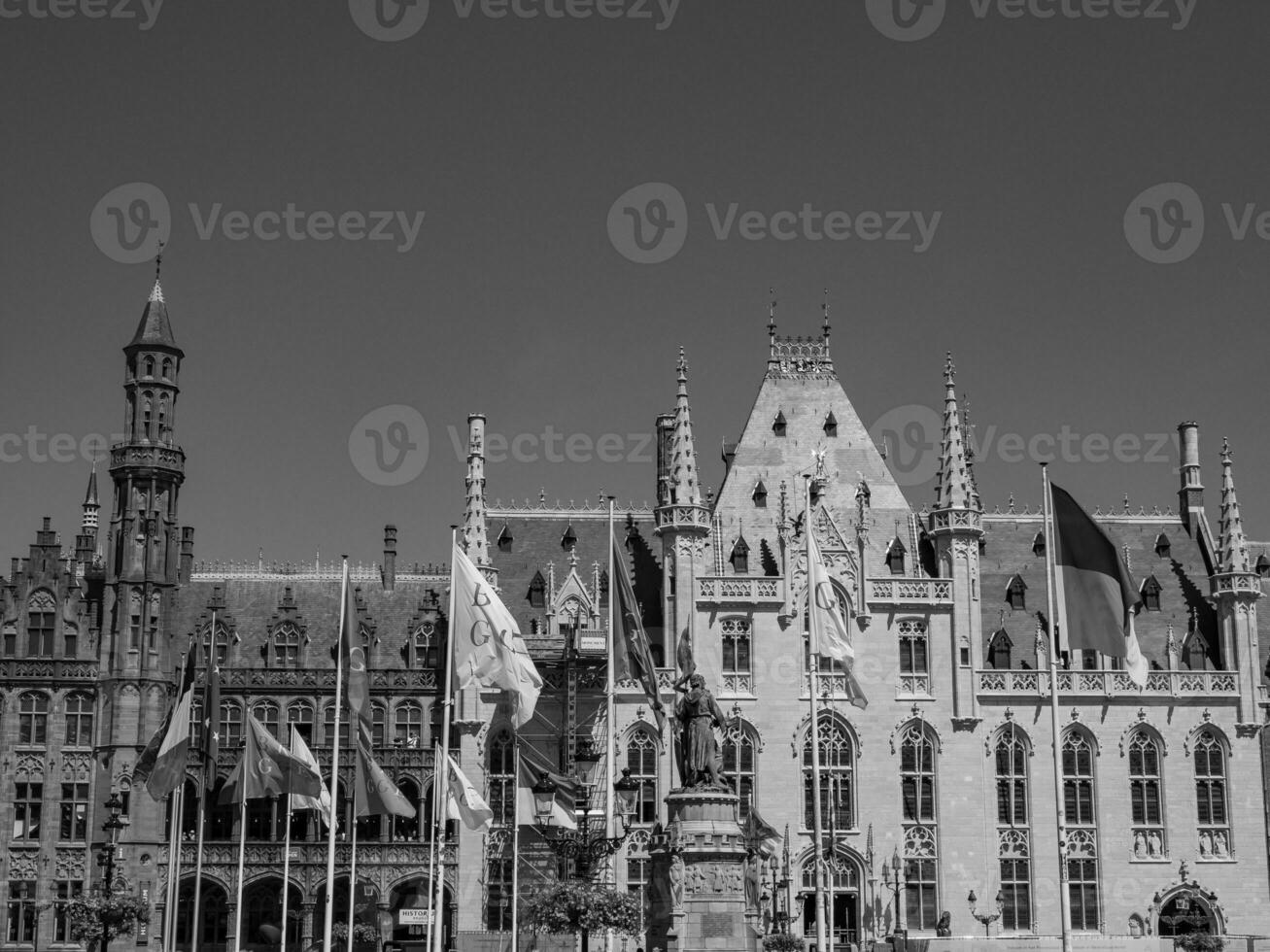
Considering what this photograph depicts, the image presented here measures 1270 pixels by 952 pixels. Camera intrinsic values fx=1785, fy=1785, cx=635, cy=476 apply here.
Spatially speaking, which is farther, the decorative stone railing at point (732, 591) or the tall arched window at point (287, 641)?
the tall arched window at point (287, 641)

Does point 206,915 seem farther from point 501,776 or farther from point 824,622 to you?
point 824,622

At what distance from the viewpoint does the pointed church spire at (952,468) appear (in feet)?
275

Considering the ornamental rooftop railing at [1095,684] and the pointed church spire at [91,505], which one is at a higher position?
the pointed church spire at [91,505]

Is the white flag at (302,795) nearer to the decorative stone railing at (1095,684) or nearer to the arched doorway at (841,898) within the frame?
the arched doorway at (841,898)

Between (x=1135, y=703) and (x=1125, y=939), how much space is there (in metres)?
18.3

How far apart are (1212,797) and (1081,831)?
6545 mm

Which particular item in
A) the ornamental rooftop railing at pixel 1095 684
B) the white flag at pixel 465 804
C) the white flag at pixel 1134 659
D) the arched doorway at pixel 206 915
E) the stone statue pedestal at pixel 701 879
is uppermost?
the ornamental rooftop railing at pixel 1095 684

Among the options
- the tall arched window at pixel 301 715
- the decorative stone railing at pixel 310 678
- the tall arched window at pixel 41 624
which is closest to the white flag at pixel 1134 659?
the decorative stone railing at pixel 310 678

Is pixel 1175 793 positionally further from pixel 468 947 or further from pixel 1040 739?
pixel 468 947

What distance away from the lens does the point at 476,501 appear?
280 ft

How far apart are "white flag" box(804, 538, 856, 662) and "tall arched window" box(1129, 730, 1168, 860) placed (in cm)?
2609

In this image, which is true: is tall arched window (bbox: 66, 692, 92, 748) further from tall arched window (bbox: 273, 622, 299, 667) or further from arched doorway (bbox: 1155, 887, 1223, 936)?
arched doorway (bbox: 1155, 887, 1223, 936)

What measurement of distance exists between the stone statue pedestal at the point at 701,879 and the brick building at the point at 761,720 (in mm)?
32670

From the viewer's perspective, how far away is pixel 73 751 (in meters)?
82.9
